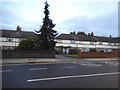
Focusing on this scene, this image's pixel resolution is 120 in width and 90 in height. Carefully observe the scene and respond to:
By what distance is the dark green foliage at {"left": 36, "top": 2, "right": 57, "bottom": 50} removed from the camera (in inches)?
792

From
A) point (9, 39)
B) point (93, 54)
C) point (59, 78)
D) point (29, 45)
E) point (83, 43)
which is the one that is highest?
point (9, 39)

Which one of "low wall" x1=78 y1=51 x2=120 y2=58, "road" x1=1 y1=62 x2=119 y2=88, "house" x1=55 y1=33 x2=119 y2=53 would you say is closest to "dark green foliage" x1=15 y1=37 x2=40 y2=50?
"low wall" x1=78 y1=51 x2=120 y2=58

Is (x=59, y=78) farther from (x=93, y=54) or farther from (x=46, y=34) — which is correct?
(x=93, y=54)

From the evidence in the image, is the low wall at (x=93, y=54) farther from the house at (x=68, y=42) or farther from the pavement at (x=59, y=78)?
the house at (x=68, y=42)

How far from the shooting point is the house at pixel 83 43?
4225cm

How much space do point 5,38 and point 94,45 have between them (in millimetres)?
38137

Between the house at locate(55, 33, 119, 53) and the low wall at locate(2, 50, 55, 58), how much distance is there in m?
19.5

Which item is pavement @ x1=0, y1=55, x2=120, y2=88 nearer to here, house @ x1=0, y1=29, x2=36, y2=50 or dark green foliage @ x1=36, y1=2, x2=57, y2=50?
dark green foliage @ x1=36, y1=2, x2=57, y2=50

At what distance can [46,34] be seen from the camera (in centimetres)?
2036

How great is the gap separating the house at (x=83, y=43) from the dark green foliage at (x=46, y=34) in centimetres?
1903

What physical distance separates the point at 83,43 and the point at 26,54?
3241 cm

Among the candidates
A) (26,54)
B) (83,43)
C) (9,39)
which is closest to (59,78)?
(26,54)

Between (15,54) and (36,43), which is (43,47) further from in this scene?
(15,54)

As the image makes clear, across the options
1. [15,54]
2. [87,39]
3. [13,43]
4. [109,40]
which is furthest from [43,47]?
[109,40]
